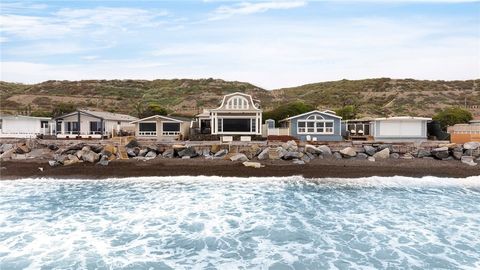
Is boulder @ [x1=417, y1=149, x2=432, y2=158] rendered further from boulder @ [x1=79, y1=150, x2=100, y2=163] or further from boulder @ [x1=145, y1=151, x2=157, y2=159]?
boulder @ [x1=79, y1=150, x2=100, y2=163]

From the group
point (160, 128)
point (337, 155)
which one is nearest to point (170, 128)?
point (160, 128)

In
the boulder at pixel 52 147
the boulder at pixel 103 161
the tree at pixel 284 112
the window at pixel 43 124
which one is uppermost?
the tree at pixel 284 112

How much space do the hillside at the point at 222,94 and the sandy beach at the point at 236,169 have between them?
118 feet

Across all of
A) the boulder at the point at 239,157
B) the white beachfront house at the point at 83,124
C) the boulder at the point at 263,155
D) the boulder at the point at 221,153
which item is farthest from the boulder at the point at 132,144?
the boulder at the point at 263,155

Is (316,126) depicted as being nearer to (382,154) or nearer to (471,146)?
(382,154)

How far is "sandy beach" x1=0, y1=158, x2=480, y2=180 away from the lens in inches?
936

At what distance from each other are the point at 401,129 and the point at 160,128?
24.5 m

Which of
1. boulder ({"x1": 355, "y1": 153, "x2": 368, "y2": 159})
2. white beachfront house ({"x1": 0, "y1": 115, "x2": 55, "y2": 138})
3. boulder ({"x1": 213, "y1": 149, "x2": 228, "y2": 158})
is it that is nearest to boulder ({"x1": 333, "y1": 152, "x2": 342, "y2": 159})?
boulder ({"x1": 355, "y1": 153, "x2": 368, "y2": 159})

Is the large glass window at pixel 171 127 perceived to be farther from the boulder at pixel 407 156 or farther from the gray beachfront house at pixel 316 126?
the boulder at pixel 407 156

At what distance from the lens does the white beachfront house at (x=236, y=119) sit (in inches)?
1372

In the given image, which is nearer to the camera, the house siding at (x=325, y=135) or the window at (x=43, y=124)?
the house siding at (x=325, y=135)

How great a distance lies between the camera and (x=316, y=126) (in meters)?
34.2

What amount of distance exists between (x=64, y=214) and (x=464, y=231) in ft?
55.4

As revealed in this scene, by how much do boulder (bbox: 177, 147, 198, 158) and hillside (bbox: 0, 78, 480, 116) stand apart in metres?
40.3
